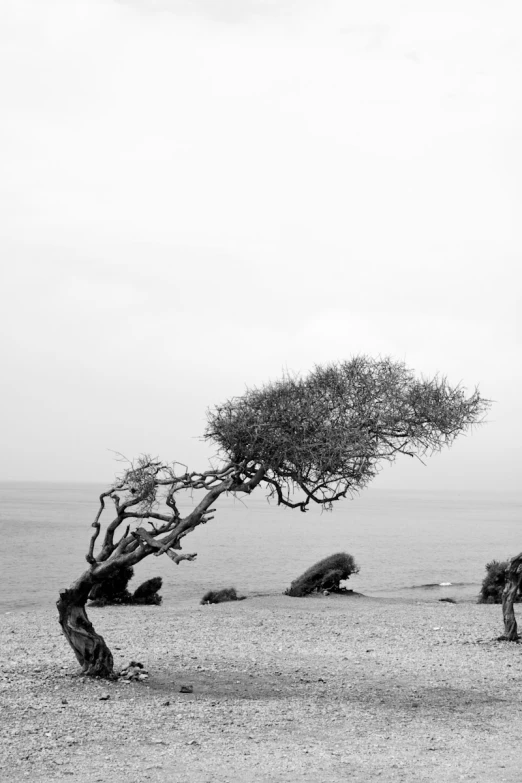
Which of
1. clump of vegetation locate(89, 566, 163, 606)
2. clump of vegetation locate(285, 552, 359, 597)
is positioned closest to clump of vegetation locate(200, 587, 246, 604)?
clump of vegetation locate(89, 566, 163, 606)

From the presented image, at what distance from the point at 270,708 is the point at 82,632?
2.98 metres

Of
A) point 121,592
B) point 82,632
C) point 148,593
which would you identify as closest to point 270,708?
point 82,632

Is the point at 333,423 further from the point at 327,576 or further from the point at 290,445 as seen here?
the point at 327,576

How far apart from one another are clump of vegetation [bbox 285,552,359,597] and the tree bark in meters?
11.7

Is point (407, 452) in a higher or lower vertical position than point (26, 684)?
higher

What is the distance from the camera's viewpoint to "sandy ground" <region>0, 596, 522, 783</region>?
8.05 m

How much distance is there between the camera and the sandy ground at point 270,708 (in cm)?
805

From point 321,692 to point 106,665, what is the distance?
3148mm

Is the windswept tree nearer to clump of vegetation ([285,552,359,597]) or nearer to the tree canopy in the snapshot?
the tree canopy

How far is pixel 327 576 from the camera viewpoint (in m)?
28.0

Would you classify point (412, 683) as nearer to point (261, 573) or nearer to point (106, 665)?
point (106, 665)

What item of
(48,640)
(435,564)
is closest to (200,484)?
(48,640)

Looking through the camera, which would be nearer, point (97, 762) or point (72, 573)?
point (97, 762)

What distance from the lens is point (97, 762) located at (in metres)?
8.09
